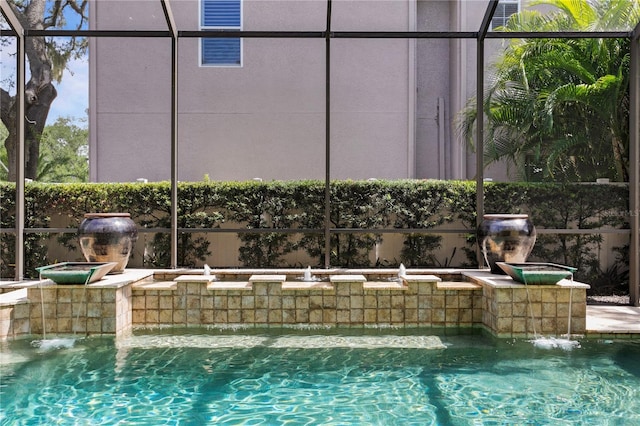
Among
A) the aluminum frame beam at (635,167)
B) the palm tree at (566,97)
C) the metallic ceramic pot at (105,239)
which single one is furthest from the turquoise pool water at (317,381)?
the palm tree at (566,97)

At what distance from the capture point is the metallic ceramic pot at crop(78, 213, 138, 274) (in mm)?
6160

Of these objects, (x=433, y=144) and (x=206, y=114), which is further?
(x=433, y=144)

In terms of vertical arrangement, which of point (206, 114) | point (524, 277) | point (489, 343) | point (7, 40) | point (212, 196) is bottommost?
point (489, 343)

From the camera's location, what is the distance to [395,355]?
4738 millimetres

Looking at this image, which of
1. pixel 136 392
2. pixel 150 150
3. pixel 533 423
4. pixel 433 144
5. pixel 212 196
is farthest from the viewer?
pixel 433 144

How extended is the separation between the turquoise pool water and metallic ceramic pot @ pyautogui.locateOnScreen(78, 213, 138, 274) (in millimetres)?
1243

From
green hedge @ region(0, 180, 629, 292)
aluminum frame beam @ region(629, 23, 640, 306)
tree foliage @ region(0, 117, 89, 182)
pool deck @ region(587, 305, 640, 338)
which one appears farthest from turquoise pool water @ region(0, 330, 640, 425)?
tree foliage @ region(0, 117, 89, 182)

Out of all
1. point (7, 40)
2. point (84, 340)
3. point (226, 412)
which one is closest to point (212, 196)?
point (84, 340)

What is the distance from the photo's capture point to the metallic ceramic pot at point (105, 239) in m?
6.16

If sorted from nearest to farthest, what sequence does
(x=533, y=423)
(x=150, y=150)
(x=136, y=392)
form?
(x=533, y=423) → (x=136, y=392) → (x=150, y=150)

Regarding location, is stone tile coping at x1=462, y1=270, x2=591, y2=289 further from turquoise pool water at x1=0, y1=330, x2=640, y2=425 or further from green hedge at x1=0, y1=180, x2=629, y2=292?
green hedge at x1=0, y1=180, x2=629, y2=292

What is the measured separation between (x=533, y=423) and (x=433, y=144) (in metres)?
8.57

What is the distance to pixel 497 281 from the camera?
224 inches

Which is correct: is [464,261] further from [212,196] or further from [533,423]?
[533,423]
